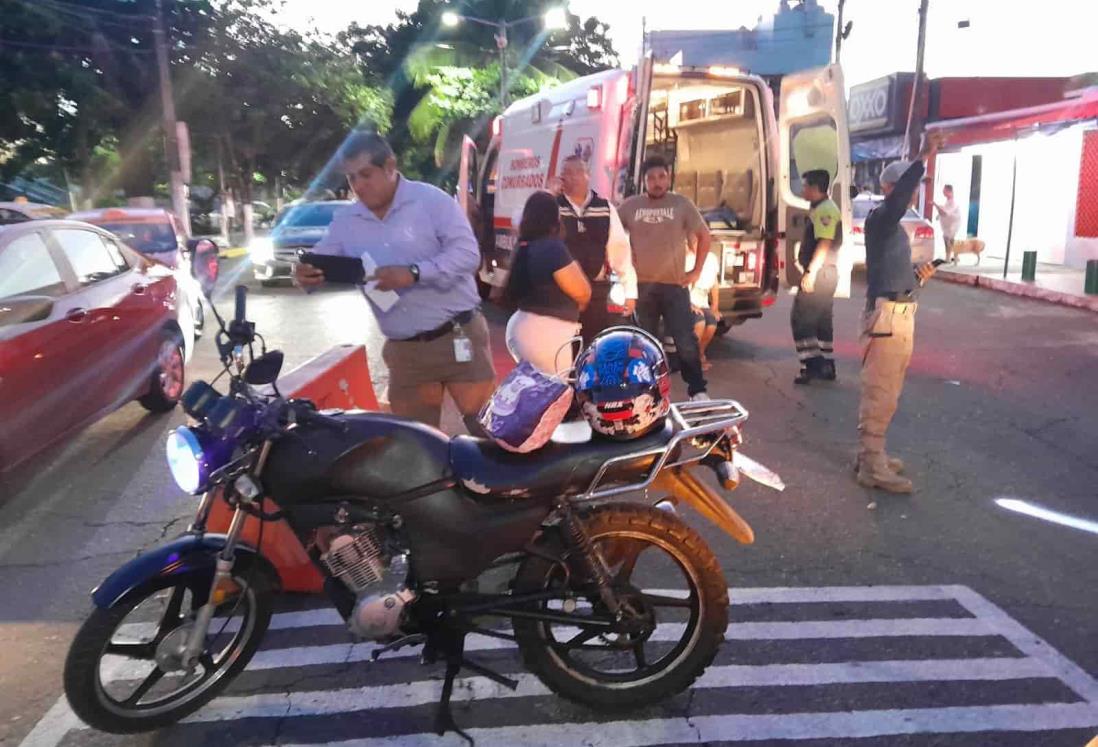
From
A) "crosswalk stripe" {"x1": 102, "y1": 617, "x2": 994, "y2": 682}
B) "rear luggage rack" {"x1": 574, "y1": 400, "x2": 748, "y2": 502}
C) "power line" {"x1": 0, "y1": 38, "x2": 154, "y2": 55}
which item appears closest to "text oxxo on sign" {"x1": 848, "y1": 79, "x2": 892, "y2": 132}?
"power line" {"x1": 0, "y1": 38, "x2": 154, "y2": 55}

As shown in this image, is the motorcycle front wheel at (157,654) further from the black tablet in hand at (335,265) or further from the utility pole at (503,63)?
the utility pole at (503,63)

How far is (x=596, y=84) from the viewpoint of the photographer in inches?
329

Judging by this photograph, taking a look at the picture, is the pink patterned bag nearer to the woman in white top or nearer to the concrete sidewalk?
the woman in white top

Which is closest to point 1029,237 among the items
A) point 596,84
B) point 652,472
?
point 596,84

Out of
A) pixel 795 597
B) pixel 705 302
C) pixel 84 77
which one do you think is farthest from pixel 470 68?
pixel 795 597

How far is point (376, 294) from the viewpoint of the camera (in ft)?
13.1

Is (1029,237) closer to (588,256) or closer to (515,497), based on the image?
(588,256)

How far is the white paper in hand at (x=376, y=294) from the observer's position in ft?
12.6

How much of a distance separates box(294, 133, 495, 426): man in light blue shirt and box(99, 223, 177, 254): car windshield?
927 centimetres

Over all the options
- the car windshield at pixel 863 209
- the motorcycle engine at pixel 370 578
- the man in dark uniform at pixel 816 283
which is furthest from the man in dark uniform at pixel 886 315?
the car windshield at pixel 863 209

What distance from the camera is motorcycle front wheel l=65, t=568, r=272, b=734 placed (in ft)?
9.64

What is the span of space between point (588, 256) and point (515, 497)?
135 inches

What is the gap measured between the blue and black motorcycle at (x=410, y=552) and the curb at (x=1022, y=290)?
11743 mm

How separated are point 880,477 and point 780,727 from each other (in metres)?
2.65
